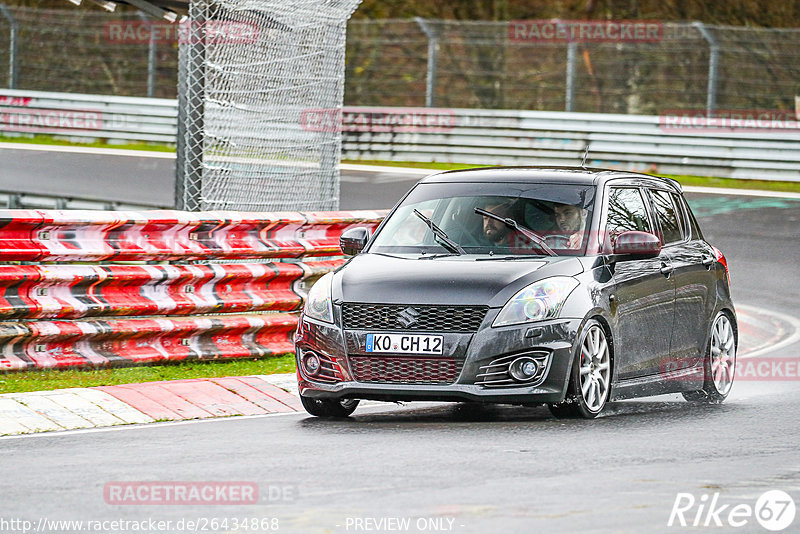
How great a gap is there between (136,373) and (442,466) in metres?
3.79

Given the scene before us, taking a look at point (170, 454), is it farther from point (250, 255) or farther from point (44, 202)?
point (44, 202)

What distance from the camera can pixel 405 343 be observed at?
862 cm

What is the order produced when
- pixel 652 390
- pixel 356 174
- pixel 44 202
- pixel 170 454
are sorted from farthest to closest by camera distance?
pixel 356 174 → pixel 44 202 → pixel 652 390 → pixel 170 454

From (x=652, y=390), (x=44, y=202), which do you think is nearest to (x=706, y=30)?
(x=44, y=202)

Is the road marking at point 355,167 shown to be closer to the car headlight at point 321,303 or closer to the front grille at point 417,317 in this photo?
the car headlight at point 321,303

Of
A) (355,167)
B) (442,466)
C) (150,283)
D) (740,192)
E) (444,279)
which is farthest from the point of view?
(355,167)

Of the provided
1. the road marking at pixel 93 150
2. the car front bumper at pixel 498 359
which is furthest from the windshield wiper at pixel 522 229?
the road marking at pixel 93 150

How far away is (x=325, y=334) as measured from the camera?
8922mm

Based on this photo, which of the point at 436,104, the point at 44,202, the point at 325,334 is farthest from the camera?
the point at 436,104

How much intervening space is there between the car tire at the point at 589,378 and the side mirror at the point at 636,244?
0.58m

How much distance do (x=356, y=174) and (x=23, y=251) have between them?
50.6 feet

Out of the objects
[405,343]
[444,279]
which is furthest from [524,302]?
[405,343]

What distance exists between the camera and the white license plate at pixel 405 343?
8.57 meters

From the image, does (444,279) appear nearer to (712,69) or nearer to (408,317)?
(408,317)
